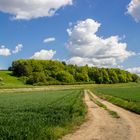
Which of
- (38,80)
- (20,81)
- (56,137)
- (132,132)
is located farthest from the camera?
(20,81)

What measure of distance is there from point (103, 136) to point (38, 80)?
535 ft

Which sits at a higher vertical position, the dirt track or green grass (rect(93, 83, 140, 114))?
green grass (rect(93, 83, 140, 114))

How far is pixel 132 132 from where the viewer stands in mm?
22828

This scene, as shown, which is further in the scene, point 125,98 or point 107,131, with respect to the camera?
point 125,98

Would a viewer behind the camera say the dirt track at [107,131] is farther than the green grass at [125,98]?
No

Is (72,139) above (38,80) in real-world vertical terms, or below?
below

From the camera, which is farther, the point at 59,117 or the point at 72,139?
the point at 59,117

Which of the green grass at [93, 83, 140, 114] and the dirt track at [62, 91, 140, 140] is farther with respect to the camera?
the green grass at [93, 83, 140, 114]

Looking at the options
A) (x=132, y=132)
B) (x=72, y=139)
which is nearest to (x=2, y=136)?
(x=72, y=139)

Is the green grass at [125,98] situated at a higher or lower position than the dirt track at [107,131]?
higher

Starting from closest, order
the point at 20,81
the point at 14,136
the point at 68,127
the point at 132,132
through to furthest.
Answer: the point at 14,136 < the point at 132,132 < the point at 68,127 < the point at 20,81

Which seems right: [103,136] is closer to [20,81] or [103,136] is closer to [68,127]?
[68,127]

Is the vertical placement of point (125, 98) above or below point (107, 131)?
above

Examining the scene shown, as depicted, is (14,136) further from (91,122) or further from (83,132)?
(91,122)
